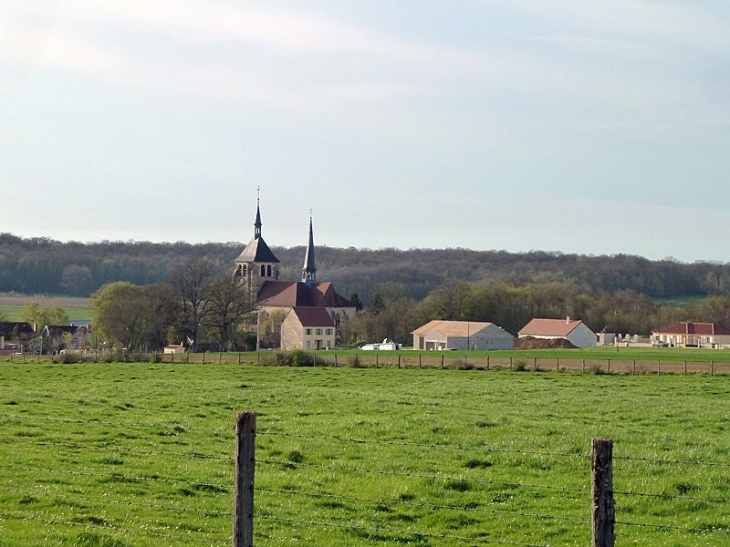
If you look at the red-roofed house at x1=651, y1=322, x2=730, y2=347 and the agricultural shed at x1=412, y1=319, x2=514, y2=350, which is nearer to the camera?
the agricultural shed at x1=412, y1=319, x2=514, y2=350

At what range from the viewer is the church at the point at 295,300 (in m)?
108

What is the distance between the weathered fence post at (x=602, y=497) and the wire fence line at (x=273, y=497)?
297 centimetres

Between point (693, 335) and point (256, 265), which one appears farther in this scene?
point (256, 265)

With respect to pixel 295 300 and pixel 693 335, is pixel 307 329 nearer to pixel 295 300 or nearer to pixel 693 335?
pixel 295 300

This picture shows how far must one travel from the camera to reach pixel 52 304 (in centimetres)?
16088

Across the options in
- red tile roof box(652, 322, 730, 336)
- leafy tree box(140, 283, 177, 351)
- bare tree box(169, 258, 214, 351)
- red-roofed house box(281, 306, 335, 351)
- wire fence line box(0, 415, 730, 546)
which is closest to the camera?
wire fence line box(0, 415, 730, 546)

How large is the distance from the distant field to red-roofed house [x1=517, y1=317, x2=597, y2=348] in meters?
63.0

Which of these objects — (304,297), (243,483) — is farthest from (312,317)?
(243,483)

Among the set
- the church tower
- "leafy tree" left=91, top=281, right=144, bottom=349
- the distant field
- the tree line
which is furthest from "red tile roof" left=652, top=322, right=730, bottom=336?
the distant field

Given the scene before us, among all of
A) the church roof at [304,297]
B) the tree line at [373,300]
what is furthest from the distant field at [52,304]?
the church roof at [304,297]

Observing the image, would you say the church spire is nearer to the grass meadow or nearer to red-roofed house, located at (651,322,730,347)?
red-roofed house, located at (651,322,730,347)

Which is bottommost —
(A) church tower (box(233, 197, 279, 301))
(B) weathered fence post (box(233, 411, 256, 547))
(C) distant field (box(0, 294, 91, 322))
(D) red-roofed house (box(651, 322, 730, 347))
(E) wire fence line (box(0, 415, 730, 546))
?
(E) wire fence line (box(0, 415, 730, 546))

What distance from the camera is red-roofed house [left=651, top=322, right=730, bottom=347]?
114m

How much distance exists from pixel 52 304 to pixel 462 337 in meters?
84.5
